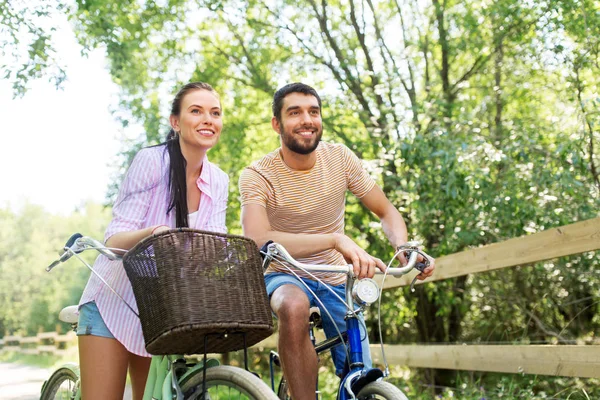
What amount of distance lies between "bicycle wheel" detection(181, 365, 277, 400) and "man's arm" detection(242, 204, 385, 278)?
580 mm

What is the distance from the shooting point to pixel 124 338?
9.73ft

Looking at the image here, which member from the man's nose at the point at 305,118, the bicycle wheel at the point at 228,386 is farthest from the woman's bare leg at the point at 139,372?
the man's nose at the point at 305,118

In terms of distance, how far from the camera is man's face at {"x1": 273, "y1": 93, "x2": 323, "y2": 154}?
3520 mm

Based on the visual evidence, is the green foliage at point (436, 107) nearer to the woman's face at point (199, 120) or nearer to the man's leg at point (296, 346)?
the man's leg at point (296, 346)

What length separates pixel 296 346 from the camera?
3.07 m

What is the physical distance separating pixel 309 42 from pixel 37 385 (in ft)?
19.7

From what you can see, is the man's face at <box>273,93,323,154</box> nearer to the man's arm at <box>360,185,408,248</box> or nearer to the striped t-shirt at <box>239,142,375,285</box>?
the striped t-shirt at <box>239,142,375,285</box>

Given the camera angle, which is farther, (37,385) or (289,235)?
(37,385)

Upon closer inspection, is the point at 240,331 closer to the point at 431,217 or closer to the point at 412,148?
the point at 412,148

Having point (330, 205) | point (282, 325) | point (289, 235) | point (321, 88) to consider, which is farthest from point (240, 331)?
point (321, 88)

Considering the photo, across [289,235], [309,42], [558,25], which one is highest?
[309,42]

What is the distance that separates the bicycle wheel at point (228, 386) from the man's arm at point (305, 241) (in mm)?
580

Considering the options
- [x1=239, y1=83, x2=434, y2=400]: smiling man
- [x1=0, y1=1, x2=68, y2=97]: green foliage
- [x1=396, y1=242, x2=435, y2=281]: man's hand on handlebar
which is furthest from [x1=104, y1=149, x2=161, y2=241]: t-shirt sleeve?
[x1=0, y1=1, x2=68, y2=97]: green foliage

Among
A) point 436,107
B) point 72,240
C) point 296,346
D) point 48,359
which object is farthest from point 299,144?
point 48,359
